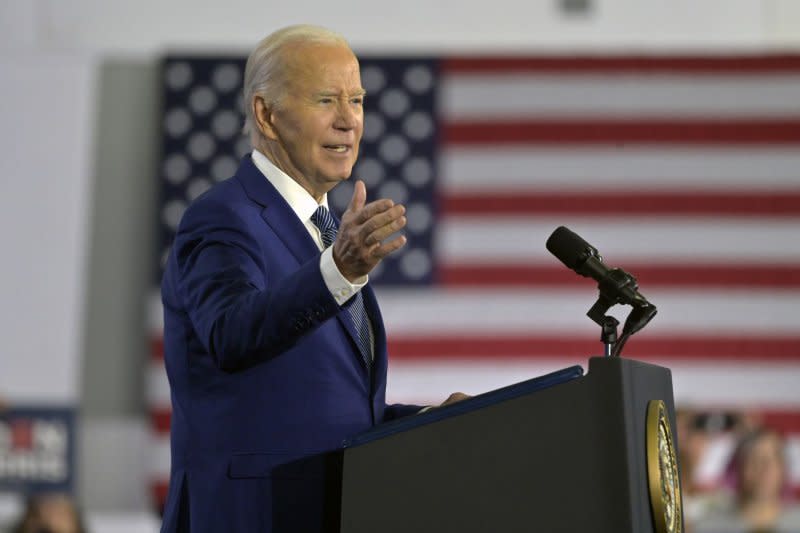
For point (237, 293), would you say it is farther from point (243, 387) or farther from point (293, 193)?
point (293, 193)

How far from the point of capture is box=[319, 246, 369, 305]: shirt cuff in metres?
1.22

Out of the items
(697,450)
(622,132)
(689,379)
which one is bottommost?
(697,450)

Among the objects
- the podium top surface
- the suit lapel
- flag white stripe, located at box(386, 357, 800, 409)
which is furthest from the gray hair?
flag white stripe, located at box(386, 357, 800, 409)

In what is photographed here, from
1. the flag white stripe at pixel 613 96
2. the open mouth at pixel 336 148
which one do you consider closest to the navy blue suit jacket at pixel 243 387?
the open mouth at pixel 336 148

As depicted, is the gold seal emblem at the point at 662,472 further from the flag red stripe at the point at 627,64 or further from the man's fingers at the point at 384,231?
the flag red stripe at the point at 627,64

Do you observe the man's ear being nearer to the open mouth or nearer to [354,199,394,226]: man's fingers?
the open mouth

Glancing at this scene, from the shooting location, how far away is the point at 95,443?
19.1 ft

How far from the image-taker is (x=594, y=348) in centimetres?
587

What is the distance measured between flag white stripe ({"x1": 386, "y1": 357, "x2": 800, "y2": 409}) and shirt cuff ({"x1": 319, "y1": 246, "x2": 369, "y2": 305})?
457 centimetres

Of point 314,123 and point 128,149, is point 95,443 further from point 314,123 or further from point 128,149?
point 314,123

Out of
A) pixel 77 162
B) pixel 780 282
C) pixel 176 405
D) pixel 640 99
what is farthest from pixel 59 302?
pixel 176 405

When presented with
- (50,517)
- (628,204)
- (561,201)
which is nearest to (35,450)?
(50,517)

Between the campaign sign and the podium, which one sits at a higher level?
the campaign sign

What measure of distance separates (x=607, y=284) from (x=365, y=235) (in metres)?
0.32
